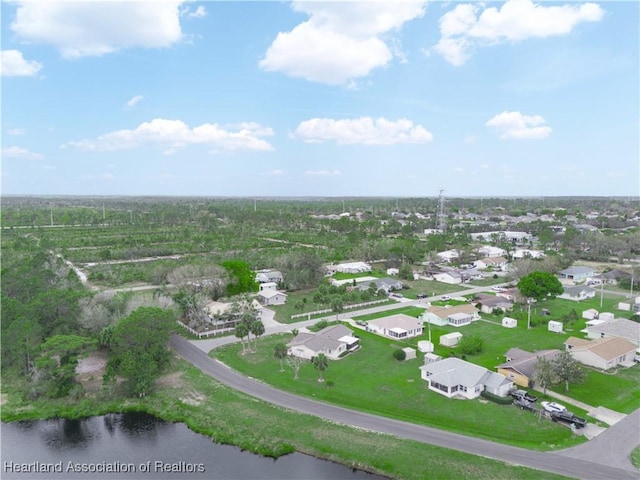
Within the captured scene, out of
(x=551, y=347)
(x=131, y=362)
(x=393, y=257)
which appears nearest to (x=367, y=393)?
(x=131, y=362)

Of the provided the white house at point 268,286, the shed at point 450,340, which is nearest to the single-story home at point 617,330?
the shed at point 450,340

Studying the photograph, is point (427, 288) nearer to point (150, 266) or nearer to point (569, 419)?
point (569, 419)

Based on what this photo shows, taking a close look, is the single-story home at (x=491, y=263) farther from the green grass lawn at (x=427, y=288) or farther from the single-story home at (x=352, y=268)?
the single-story home at (x=352, y=268)

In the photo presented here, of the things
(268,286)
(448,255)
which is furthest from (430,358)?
(448,255)

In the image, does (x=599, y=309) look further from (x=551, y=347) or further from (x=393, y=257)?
(x=393, y=257)

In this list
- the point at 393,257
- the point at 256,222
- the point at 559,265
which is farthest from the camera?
the point at 256,222

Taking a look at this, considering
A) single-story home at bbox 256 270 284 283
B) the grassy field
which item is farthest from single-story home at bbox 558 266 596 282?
the grassy field
